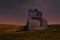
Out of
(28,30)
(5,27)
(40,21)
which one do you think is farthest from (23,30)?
(5,27)

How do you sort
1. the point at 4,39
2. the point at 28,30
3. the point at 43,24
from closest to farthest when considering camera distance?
the point at 4,39, the point at 28,30, the point at 43,24

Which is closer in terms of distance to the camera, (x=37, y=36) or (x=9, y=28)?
(x=37, y=36)

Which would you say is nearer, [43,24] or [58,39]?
[58,39]

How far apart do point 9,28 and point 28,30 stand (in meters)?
1.56

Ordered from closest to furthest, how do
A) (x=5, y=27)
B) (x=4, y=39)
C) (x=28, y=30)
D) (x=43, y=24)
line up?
1. (x=4, y=39)
2. (x=28, y=30)
3. (x=43, y=24)
4. (x=5, y=27)

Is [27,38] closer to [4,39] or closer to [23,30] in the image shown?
[4,39]

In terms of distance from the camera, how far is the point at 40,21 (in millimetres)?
10031

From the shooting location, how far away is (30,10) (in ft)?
32.1

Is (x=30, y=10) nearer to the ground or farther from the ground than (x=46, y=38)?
farther from the ground

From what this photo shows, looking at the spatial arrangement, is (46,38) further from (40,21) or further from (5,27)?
(5,27)

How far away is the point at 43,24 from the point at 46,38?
2386 millimetres

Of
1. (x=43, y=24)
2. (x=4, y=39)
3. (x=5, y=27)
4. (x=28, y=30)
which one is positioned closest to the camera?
(x=4, y=39)

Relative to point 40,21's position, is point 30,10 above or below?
above

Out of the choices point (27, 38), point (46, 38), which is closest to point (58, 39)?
point (46, 38)
